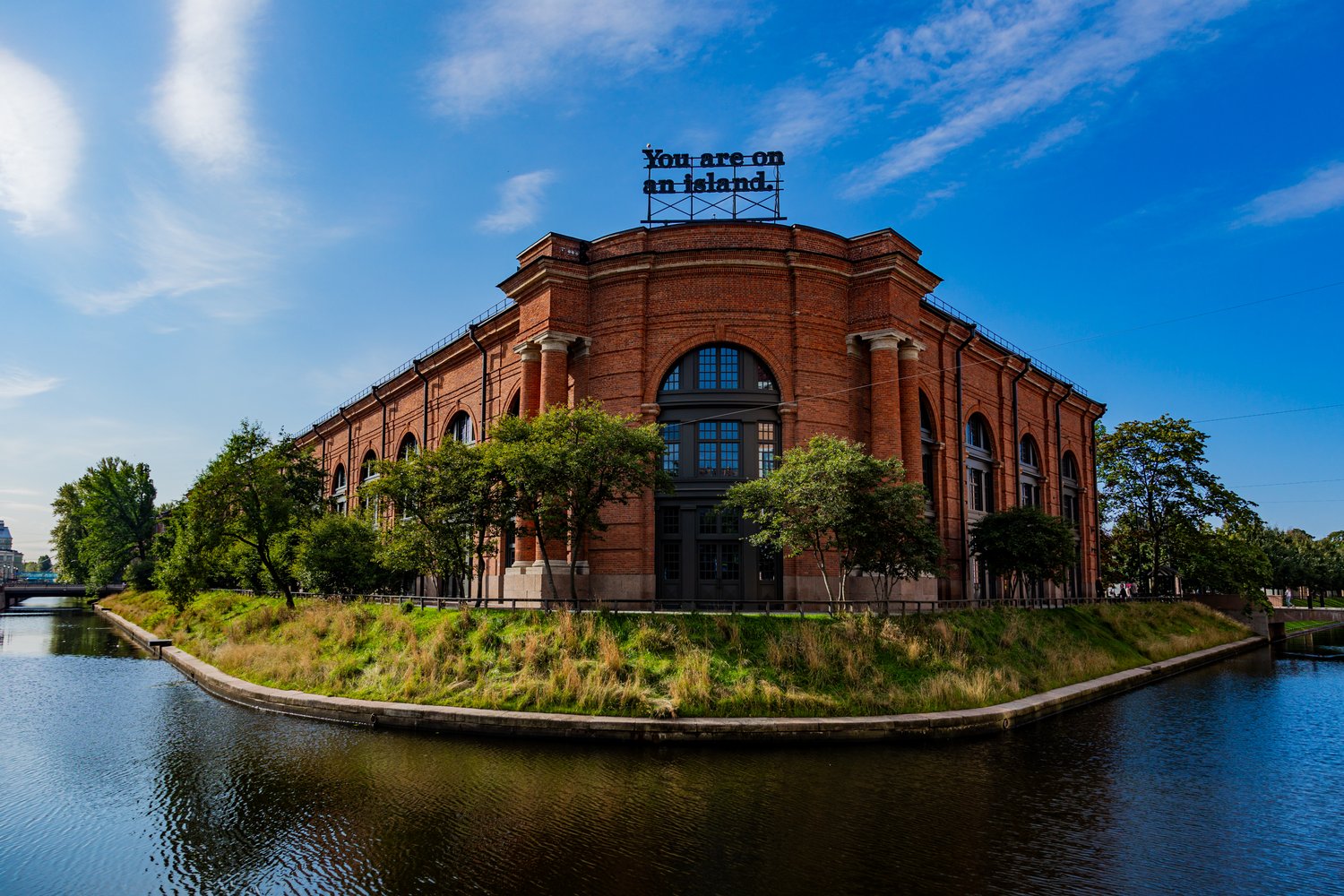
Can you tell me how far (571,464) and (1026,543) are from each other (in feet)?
69.3

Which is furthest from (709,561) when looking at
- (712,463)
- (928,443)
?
(928,443)

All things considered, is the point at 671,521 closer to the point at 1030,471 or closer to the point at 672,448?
the point at 672,448

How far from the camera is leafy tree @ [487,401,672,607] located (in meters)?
23.1

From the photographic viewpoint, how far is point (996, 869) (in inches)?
398

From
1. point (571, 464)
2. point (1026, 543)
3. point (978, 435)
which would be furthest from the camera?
point (978, 435)

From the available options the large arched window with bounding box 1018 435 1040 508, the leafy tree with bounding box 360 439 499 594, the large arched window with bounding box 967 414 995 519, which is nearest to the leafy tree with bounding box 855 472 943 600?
the leafy tree with bounding box 360 439 499 594

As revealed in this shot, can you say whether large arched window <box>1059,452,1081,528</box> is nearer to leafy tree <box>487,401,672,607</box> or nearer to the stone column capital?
the stone column capital

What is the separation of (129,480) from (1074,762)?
92.1 metres

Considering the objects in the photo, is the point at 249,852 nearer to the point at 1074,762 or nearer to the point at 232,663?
the point at 1074,762

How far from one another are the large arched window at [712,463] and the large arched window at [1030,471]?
22.1 metres

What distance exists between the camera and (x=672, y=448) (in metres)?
29.5

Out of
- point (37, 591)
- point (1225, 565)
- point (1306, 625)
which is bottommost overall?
point (1306, 625)

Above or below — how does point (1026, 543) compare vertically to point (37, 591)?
above

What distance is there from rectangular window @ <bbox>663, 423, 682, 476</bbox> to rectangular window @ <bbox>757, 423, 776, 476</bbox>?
2905 millimetres
